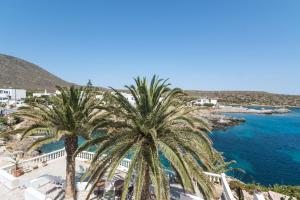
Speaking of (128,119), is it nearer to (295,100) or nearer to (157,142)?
(157,142)

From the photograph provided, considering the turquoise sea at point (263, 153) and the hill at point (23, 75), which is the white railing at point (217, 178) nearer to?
the turquoise sea at point (263, 153)

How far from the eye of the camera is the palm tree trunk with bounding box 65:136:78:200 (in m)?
10.3

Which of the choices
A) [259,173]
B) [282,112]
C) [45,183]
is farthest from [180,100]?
[282,112]

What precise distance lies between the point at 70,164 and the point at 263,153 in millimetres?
38335

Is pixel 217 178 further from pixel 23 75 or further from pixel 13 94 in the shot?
pixel 23 75

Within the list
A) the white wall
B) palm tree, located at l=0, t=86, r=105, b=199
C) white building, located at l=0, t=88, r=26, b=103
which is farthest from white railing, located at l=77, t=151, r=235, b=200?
the white wall

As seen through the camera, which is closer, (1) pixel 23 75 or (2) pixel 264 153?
(2) pixel 264 153

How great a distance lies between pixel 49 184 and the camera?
1234 centimetres

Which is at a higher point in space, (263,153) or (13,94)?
(13,94)

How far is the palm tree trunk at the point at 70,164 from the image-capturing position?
10305 mm

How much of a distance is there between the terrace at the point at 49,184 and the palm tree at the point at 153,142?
2.83m

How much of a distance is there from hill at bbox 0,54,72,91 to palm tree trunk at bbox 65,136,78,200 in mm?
141467

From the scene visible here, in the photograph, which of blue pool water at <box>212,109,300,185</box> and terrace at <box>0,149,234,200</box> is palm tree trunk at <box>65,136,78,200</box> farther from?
blue pool water at <box>212,109,300,185</box>

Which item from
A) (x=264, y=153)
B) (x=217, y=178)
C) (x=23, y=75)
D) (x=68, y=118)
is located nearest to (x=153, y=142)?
(x=68, y=118)
